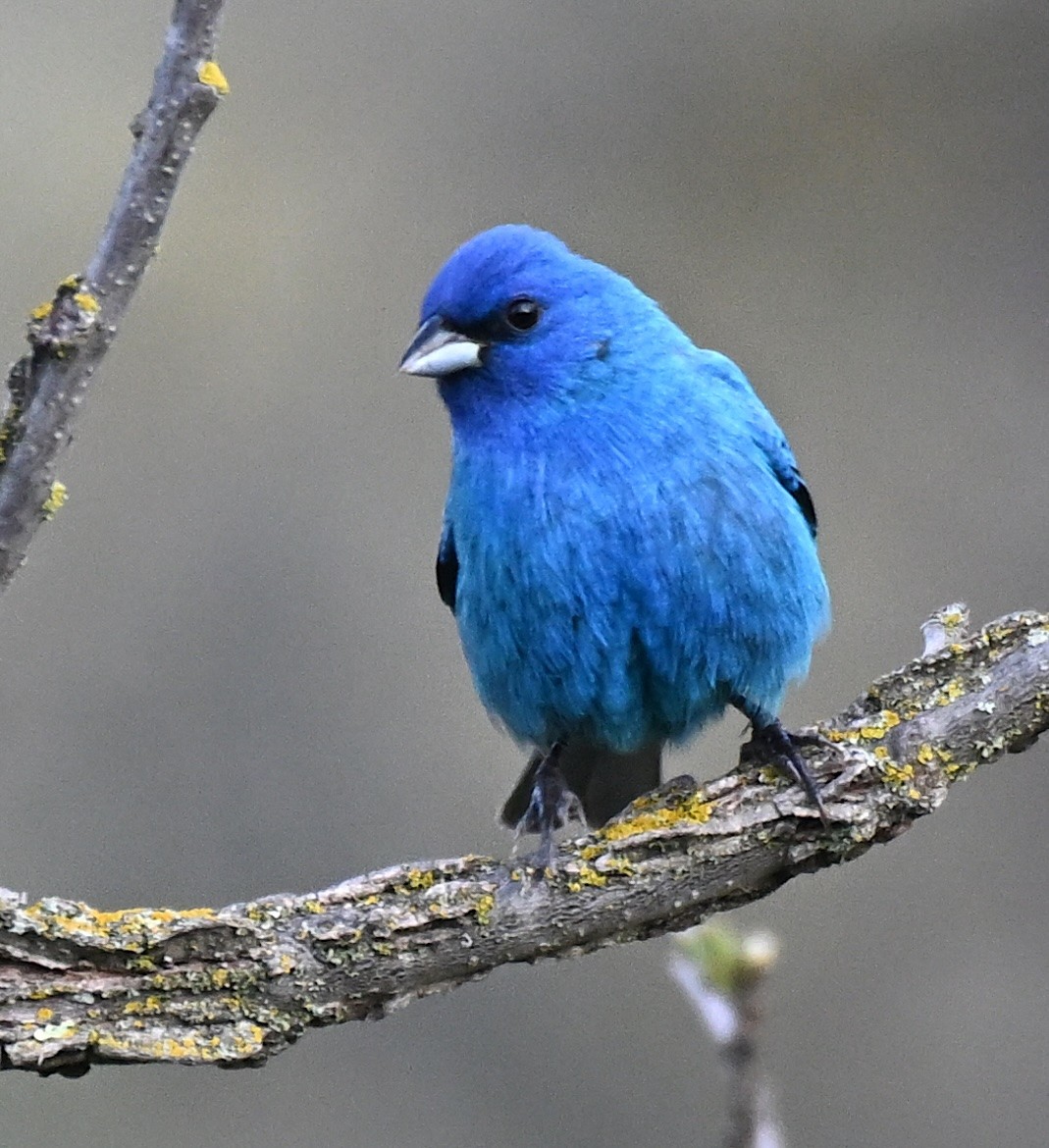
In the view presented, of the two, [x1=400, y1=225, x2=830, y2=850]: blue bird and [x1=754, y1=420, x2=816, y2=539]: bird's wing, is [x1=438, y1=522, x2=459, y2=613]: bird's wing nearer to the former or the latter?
[x1=400, y1=225, x2=830, y2=850]: blue bird

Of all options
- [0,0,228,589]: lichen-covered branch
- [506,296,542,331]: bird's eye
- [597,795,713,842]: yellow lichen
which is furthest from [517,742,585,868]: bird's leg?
[0,0,228,589]: lichen-covered branch

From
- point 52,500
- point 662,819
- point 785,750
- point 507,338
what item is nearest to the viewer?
point 52,500

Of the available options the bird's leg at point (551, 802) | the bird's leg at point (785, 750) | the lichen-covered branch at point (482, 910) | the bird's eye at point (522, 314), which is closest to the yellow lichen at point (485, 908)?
the lichen-covered branch at point (482, 910)

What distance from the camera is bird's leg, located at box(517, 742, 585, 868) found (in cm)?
315

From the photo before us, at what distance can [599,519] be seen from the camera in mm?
3023

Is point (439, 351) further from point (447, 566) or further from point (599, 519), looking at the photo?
point (447, 566)

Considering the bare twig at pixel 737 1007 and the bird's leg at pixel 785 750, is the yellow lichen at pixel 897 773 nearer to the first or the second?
the bird's leg at pixel 785 750

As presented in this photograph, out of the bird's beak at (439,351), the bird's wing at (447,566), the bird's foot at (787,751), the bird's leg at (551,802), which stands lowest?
the bird's foot at (787,751)

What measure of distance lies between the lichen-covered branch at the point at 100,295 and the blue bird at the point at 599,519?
4.25ft

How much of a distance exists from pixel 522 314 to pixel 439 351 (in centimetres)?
19

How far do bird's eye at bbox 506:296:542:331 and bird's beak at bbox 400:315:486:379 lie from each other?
79mm

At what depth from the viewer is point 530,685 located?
3.19m

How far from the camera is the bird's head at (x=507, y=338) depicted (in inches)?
123

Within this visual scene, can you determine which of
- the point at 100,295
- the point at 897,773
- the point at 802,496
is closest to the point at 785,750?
the point at 897,773
